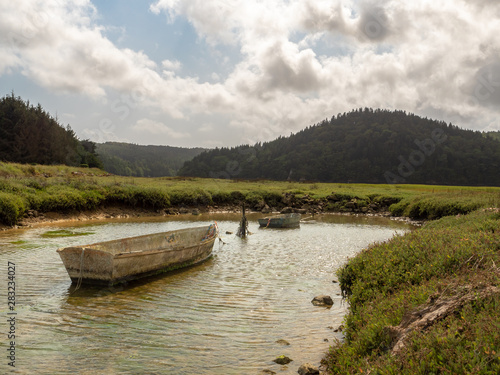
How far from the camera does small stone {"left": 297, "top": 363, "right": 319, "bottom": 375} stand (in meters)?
6.58

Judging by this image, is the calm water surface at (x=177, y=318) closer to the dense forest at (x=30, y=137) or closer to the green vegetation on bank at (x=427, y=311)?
the green vegetation on bank at (x=427, y=311)

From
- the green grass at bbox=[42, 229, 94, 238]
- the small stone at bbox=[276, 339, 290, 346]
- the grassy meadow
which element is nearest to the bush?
the green grass at bbox=[42, 229, 94, 238]

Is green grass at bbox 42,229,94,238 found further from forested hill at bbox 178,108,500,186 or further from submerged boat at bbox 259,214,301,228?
forested hill at bbox 178,108,500,186

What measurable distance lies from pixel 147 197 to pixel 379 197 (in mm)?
33657

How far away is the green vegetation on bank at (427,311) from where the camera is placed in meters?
4.43

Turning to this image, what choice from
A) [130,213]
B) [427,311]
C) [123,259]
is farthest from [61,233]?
[427,311]

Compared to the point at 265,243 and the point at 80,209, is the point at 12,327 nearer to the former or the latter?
the point at 265,243

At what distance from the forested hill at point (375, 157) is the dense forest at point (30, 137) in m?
68.6

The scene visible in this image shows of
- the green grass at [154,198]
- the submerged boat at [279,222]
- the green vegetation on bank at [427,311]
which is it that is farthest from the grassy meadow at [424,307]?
the submerged boat at [279,222]

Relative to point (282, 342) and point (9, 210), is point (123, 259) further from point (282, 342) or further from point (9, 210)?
point (9, 210)

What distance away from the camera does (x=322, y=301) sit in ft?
37.0

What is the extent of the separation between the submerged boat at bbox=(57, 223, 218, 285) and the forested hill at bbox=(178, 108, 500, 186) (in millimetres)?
120235

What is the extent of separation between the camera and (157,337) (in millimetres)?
8352

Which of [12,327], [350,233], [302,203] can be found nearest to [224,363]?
[12,327]
